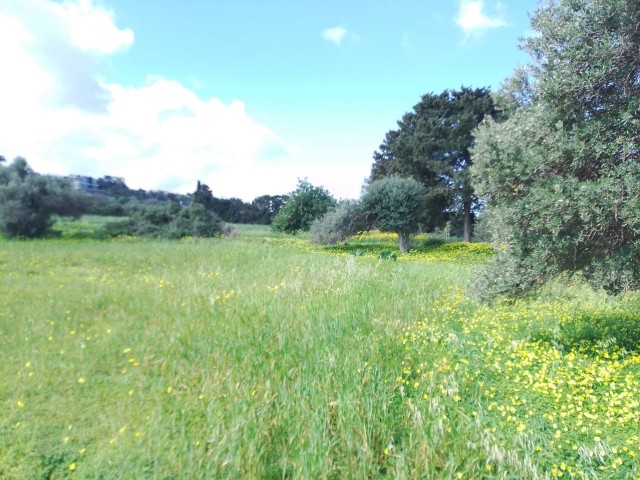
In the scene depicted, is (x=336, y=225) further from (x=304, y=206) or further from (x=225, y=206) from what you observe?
(x=225, y=206)

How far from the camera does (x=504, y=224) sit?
4.94 meters

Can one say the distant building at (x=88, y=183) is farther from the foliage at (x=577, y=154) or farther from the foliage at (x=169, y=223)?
the foliage at (x=577, y=154)

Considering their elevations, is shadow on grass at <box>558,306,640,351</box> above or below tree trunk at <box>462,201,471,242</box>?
below

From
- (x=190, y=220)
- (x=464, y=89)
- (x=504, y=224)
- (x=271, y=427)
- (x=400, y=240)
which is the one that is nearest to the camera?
(x=271, y=427)

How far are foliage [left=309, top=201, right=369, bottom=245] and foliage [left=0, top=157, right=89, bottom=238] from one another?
533 inches

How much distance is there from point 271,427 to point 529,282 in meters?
4.00

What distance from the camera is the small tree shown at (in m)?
19.4

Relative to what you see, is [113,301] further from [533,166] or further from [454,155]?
[454,155]

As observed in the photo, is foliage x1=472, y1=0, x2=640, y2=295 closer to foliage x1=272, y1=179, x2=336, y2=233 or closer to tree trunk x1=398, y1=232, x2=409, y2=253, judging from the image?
Answer: foliage x1=272, y1=179, x2=336, y2=233

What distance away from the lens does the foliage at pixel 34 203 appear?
4.87 metres

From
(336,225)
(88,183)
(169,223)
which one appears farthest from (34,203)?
(336,225)

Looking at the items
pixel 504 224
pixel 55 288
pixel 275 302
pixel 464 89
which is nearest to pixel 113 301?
pixel 55 288

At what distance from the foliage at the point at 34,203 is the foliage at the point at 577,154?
211 inches

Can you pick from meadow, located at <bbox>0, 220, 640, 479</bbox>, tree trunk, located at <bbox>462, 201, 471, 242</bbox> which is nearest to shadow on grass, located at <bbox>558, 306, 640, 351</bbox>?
meadow, located at <bbox>0, 220, 640, 479</bbox>
